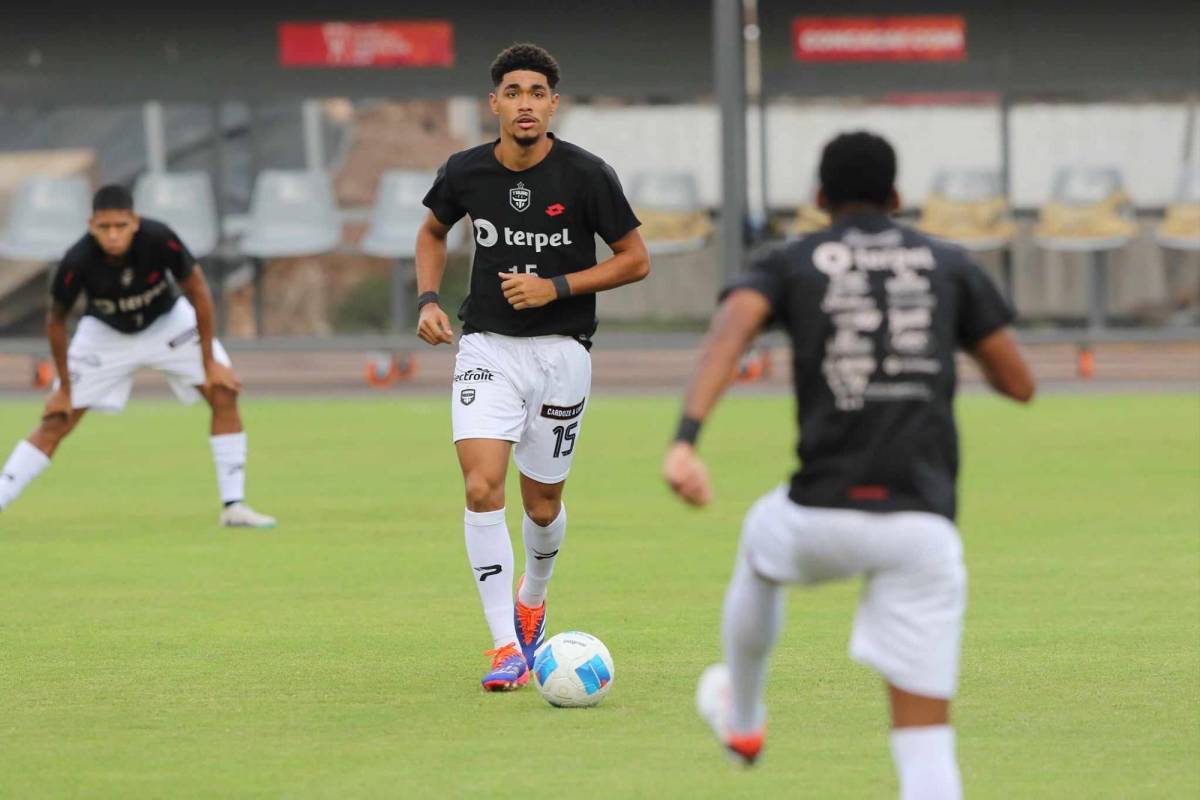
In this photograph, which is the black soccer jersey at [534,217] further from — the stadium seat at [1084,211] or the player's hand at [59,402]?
the stadium seat at [1084,211]

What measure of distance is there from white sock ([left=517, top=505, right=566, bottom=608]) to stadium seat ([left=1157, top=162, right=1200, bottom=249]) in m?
18.8

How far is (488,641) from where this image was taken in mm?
9375

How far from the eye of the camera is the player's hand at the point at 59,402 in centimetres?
1336

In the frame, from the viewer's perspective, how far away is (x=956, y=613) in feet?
18.0

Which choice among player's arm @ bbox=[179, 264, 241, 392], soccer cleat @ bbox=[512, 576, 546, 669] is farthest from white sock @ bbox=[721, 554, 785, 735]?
player's arm @ bbox=[179, 264, 241, 392]

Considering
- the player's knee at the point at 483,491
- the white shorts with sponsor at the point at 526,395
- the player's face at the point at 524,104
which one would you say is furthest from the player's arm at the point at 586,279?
the player's knee at the point at 483,491

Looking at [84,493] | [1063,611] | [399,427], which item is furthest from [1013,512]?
[399,427]

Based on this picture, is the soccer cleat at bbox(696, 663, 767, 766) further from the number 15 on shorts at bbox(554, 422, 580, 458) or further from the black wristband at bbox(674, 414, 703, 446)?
the number 15 on shorts at bbox(554, 422, 580, 458)

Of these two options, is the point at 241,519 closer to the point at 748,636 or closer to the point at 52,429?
the point at 52,429

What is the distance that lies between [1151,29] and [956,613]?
868 inches

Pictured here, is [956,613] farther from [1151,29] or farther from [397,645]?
[1151,29]

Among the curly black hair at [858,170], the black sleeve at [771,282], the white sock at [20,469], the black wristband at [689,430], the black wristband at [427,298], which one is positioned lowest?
the white sock at [20,469]

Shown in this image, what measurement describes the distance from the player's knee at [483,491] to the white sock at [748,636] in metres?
2.58

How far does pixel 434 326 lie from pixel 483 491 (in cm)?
64
